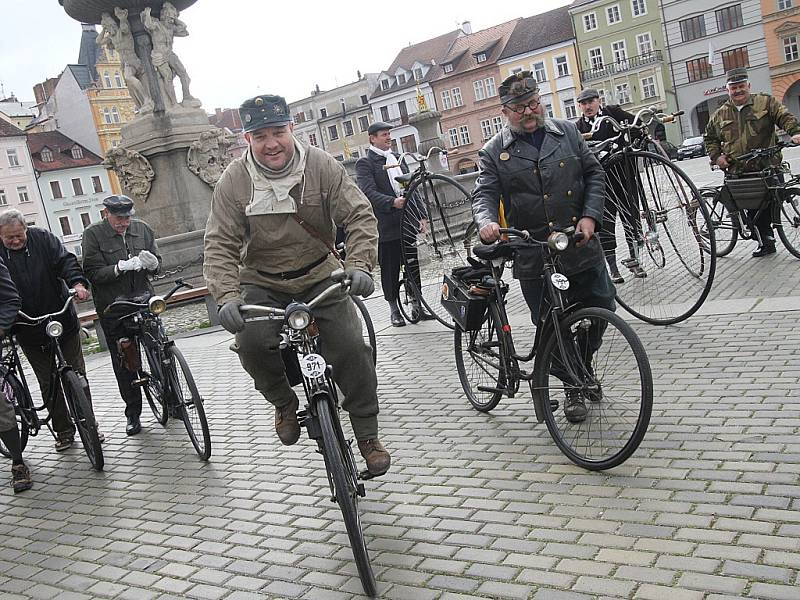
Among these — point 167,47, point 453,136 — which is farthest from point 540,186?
point 453,136

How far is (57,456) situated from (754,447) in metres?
5.73

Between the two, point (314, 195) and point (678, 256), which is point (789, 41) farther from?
point (314, 195)

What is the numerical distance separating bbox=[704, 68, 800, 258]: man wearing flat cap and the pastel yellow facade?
6264 cm

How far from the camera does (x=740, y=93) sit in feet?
31.8

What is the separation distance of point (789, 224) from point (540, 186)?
5.14m

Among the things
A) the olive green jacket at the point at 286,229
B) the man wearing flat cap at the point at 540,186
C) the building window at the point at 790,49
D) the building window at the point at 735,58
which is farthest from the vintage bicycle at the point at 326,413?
the building window at the point at 735,58

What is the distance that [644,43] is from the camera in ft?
221

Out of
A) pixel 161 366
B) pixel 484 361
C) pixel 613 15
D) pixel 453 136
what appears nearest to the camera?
pixel 484 361

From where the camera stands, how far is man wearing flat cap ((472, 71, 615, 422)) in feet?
18.0

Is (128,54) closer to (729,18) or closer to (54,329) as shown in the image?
(54,329)

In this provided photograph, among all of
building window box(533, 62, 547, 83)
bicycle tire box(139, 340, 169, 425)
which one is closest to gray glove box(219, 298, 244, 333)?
bicycle tire box(139, 340, 169, 425)

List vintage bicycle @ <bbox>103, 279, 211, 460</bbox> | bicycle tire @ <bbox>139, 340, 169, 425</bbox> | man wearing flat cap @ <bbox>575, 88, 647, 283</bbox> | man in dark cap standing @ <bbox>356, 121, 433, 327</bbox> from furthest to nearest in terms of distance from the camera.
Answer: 1. man in dark cap standing @ <bbox>356, 121, 433, 327</bbox>
2. man wearing flat cap @ <bbox>575, 88, 647, 283</bbox>
3. bicycle tire @ <bbox>139, 340, 169, 425</bbox>
4. vintage bicycle @ <bbox>103, 279, 211, 460</bbox>

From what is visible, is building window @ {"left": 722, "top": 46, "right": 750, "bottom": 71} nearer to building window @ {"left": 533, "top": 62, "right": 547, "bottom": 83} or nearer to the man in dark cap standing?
building window @ {"left": 533, "top": 62, "right": 547, "bottom": 83}

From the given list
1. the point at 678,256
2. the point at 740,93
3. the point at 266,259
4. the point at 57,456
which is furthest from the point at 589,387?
the point at 740,93
